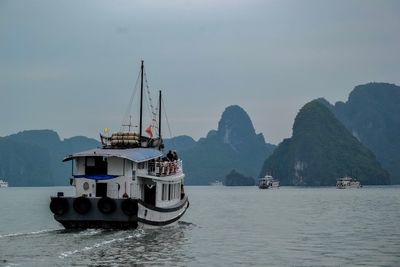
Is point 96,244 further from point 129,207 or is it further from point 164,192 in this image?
point 164,192

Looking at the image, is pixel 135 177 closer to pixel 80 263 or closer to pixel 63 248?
pixel 63 248

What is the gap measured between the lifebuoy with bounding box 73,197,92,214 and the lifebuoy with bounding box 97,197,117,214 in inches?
26.8

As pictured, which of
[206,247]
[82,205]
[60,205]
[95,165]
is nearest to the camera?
[206,247]

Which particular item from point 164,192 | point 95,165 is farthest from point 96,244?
point 164,192

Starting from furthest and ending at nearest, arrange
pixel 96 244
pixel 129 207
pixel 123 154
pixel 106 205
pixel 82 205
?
pixel 123 154, pixel 82 205, pixel 106 205, pixel 129 207, pixel 96 244

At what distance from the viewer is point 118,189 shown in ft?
123

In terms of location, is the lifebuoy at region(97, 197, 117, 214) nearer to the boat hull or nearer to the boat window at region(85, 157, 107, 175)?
the boat hull

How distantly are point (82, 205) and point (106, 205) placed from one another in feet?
4.76

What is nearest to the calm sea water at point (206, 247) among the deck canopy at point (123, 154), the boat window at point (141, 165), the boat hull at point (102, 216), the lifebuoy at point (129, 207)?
the boat hull at point (102, 216)

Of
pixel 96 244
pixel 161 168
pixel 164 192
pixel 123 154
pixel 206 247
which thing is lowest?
pixel 206 247

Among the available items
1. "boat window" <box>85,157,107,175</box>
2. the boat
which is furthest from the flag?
"boat window" <box>85,157,107,175</box>

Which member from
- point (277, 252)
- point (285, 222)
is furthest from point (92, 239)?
point (285, 222)

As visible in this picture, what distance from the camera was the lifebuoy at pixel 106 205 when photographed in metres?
35.2

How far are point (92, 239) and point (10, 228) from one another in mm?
18250
